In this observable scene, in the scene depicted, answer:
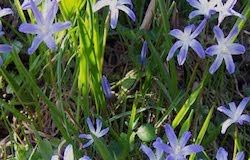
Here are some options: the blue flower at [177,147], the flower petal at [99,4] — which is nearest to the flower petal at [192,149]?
the blue flower at [177,147]

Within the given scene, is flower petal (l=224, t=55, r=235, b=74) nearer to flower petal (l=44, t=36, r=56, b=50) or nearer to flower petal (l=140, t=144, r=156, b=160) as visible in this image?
flower petal (l=140, t=144, r=156, b=160)

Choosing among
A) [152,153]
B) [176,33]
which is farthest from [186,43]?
[152,153]

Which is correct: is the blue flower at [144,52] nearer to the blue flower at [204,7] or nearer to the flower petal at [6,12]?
the blue flower at [204,7]

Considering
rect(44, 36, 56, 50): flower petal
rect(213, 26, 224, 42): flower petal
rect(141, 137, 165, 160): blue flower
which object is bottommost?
rect(141, 137, 165, 160): blue flower

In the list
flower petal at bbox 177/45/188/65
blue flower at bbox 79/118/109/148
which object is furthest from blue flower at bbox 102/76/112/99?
flower petal at bbox 177/45/188/65

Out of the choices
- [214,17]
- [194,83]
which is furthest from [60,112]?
[214,17]

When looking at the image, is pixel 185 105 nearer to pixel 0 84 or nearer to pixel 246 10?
pixel 246 10

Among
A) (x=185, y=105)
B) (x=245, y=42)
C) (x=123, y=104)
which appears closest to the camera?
(x=185, y=105)
